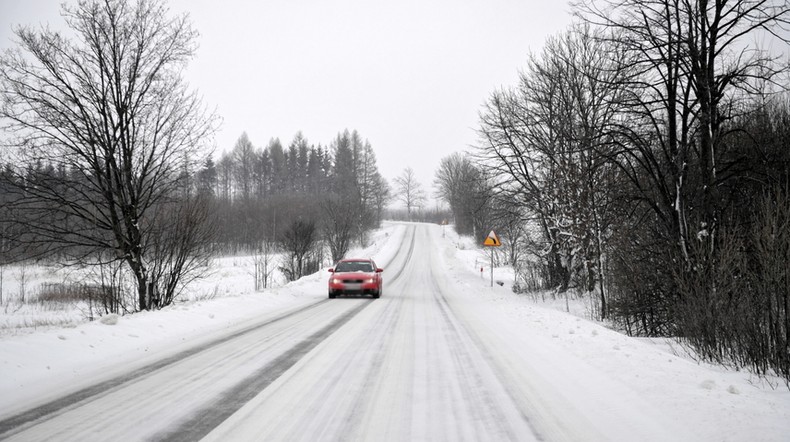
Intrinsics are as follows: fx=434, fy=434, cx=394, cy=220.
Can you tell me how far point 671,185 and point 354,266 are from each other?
1236cm

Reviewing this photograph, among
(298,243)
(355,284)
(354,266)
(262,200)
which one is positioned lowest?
(355,284)

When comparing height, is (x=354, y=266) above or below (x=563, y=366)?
above

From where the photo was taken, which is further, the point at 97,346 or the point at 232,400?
the point at 97,346

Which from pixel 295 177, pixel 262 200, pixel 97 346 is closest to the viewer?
pixel 97 346

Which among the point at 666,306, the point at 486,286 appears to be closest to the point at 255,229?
the point at 486,286

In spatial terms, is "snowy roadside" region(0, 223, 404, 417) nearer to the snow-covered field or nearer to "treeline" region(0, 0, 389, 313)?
the snow-covered field

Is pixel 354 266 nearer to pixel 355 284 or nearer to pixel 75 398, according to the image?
pixel 355 284

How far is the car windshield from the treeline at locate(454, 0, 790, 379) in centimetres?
741

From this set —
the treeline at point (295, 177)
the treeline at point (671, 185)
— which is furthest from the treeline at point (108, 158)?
the treeline at point (295, 177)

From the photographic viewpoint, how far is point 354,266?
18.9 m

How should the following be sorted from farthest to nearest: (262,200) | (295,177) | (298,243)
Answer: (295,177) < (262,200) < (298,243)

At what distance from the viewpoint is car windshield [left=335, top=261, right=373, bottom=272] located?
18625 mm

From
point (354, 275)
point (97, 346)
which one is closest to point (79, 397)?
point (97, 346)

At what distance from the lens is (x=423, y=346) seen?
25.0 ft
